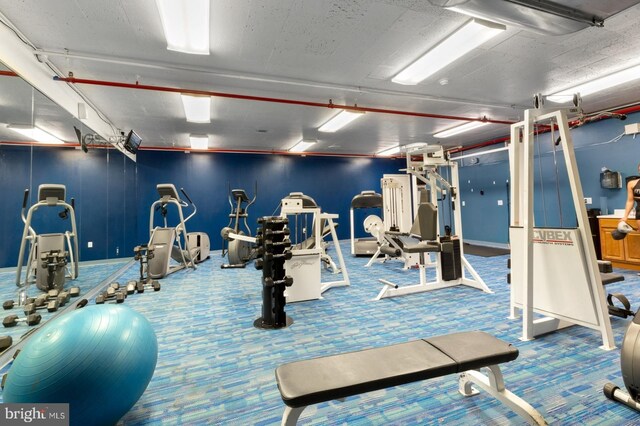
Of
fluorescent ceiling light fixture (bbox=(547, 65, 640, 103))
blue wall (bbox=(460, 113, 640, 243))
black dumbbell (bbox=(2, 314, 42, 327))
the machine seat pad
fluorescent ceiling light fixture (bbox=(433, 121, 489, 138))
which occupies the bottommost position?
black dumbbell (bbox=(2, 314, 42, 327))

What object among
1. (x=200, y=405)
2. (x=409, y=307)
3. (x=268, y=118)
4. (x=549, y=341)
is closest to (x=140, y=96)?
(x=268, y=118)

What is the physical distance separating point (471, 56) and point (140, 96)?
468cm

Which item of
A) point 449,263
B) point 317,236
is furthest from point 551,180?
point 317,236

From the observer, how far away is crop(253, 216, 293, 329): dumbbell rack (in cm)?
284

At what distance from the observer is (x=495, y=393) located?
158 centimetres

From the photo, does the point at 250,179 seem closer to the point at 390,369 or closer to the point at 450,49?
the point at 450,49

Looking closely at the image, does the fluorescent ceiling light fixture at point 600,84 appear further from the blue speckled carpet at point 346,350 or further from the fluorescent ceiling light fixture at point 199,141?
the fluorescent ceiling light fixture at point 199,141

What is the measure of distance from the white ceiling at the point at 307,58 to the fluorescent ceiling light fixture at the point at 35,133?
192mm

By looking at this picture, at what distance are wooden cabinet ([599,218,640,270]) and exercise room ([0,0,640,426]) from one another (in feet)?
0.12

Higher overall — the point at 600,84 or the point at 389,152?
the point at 389,152

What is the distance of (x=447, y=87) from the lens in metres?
4.38

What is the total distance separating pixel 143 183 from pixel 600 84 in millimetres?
9671

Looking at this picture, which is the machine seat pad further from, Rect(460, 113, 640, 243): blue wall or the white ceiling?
the white ceiling

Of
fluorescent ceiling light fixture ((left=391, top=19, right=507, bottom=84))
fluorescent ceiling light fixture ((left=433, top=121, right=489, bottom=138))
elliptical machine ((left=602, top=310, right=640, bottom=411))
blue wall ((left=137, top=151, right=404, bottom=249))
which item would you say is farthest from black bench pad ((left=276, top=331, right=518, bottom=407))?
blue wall ((left=137, top=151, right=404, bottom=249))
